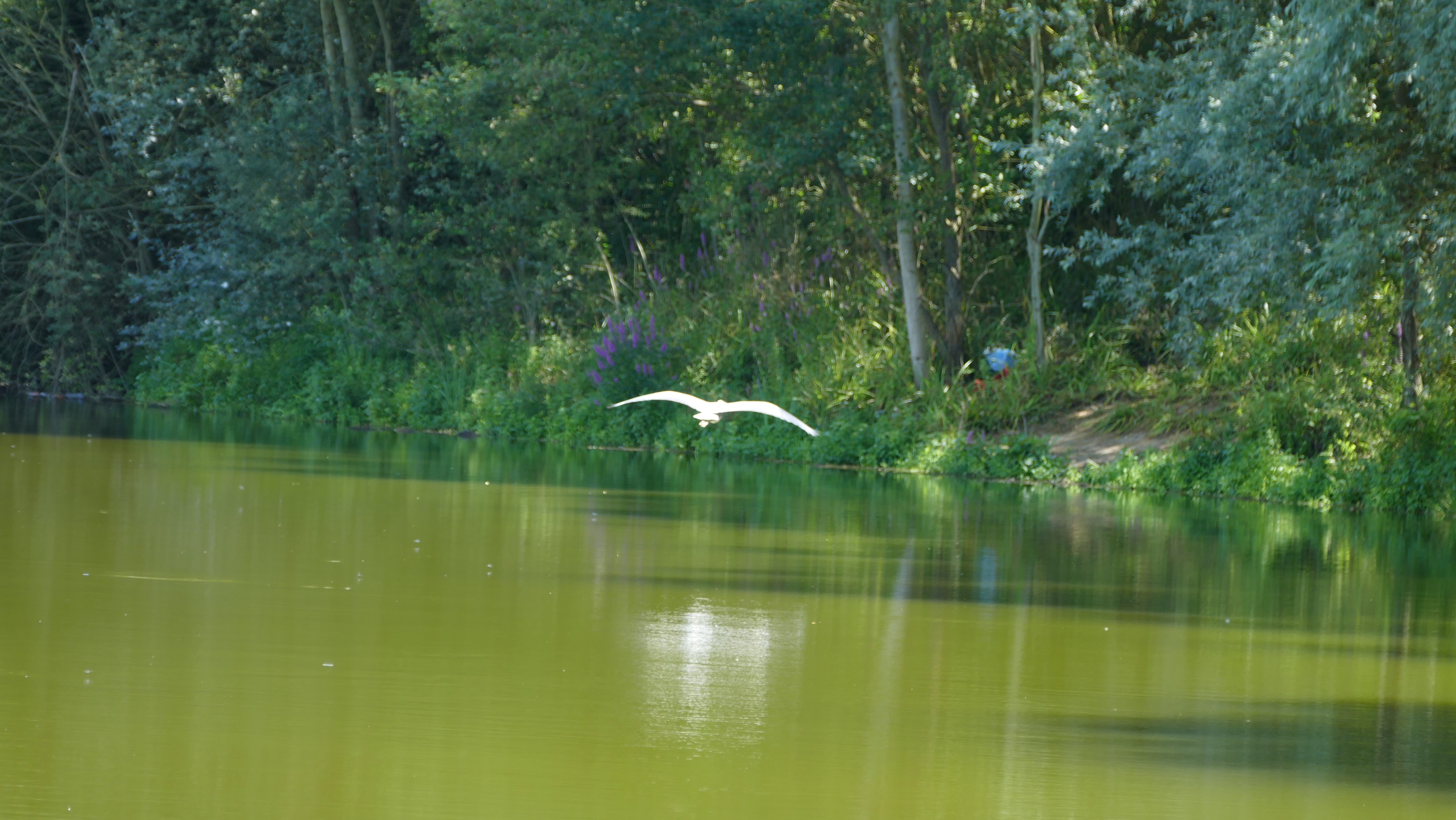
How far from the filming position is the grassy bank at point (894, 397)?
56.2ft

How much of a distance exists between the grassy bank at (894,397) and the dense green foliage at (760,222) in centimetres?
5

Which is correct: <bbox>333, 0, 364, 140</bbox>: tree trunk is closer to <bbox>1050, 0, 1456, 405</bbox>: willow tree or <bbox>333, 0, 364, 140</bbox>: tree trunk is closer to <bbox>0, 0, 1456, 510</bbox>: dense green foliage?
<bbox>0, 0, 1456, 510</bbox>: dense green foliage

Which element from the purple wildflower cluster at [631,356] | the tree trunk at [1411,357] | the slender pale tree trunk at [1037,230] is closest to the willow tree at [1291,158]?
the tree trunk at [1411,357]

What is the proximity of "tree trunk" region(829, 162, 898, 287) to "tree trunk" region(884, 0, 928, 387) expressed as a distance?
426 mm

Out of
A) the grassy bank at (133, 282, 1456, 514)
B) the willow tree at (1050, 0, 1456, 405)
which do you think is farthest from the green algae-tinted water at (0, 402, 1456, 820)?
the willow tree at (1050, 0, 1456, 405)

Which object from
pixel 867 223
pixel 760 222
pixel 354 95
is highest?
pixel 354 95

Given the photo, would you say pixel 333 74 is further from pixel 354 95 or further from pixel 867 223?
pixel 867 223

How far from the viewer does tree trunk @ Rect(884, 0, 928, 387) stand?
67.3 feet

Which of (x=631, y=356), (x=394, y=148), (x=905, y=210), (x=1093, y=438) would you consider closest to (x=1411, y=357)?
(x=1093, y=438)

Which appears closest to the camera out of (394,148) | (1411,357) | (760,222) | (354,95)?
(1411,357)

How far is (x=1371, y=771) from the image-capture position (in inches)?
262

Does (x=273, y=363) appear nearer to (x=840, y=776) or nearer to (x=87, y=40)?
(x=87, y=40)

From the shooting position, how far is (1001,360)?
20875mm

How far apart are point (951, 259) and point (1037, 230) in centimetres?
123
